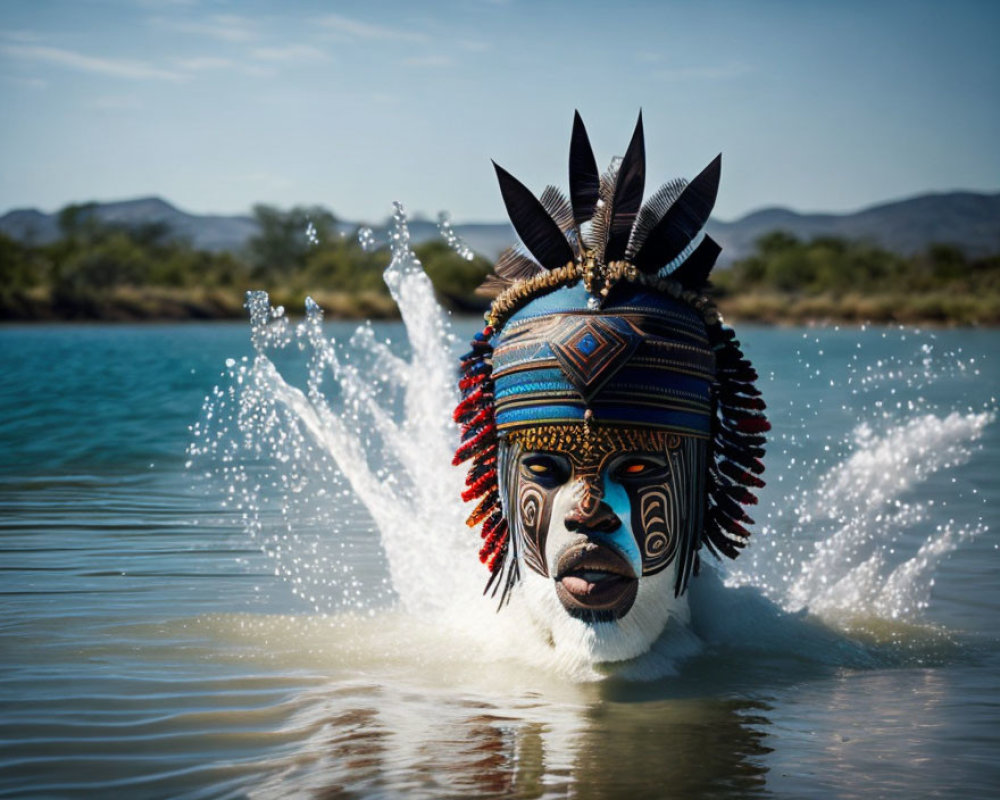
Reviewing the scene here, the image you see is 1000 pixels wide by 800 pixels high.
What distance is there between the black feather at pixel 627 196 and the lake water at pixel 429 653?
1.60 metres

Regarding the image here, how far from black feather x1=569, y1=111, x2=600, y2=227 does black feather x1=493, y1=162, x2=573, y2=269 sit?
138 millimetres

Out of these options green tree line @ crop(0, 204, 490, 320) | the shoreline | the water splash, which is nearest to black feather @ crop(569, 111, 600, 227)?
the water splash

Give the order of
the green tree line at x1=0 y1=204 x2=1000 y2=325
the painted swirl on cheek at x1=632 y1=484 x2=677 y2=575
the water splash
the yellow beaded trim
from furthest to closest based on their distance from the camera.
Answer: the green tree line at x1=0 y1=204 x2=1000 y2=325 → the water splash → the yellow beaded trim → the painted swirl on cheek at x1=632 y1=484 x2=677 y2=575

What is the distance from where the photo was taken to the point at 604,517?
5.52 meters

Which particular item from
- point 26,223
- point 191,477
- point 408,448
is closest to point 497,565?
point 408,448

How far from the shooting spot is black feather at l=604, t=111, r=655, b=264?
5824mm

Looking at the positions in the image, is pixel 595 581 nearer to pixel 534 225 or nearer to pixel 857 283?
pixel 534 225

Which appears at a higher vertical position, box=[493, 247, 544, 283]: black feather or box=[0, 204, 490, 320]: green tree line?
box=[0, 204, 490, 320]: green tree line

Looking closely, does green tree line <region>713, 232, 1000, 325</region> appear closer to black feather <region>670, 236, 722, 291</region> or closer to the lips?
black feather <region>670, 236, 722, 291</region>

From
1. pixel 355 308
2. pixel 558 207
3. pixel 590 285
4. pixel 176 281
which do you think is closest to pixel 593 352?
pixel 590 285

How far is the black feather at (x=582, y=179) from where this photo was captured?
595 centimetres

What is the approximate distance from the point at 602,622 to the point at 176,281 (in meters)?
62.6

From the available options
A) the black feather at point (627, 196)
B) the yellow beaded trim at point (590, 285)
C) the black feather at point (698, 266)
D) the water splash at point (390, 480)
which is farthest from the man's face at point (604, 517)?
the water splash at point (390, 480)

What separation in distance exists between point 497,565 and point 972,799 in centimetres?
233
